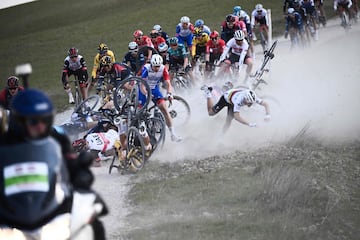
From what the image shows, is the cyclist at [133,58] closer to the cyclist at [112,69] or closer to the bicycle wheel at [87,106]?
the cyclist at [112,69]

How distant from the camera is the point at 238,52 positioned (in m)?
19.5

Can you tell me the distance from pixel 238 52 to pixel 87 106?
525cm

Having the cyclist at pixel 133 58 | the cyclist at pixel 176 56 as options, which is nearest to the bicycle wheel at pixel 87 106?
the cyclist at pixel 133 58

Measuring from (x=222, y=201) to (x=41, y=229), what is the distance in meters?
7.47

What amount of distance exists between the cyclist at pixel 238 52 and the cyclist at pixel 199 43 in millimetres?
2644

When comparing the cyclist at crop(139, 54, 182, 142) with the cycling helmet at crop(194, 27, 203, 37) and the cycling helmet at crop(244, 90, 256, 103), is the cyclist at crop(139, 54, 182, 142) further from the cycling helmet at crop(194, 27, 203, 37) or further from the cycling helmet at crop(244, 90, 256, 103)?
the cycling helmet at crop(194, 27, 203, 37)

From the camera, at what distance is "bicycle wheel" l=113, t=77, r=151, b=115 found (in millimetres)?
13523

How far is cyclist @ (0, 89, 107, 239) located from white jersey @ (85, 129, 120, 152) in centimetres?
953

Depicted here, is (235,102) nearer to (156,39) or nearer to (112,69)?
(112,69)

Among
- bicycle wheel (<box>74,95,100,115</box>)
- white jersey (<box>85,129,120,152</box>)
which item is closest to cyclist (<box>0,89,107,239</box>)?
white jersey (<box>85,129,120,152</box>)

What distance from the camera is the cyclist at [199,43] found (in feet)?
72.6

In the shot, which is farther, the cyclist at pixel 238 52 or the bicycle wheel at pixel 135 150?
the cyclist at pixel 238 52

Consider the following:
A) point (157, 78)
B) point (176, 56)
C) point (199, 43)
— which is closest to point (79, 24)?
point (199, 43)

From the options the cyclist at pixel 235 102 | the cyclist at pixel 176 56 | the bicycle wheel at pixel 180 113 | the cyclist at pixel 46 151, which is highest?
the cyclist at pixel 46 151
